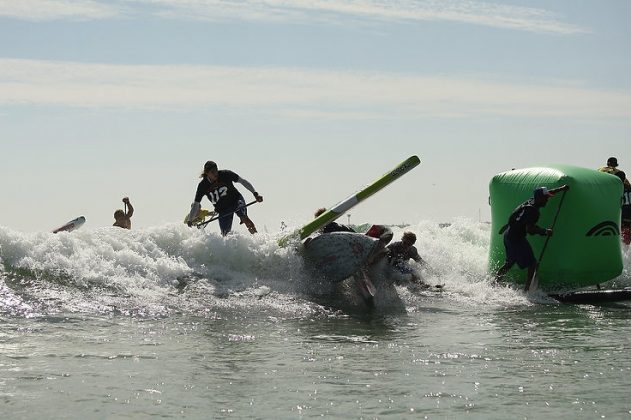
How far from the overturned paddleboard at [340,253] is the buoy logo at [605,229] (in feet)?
10.1

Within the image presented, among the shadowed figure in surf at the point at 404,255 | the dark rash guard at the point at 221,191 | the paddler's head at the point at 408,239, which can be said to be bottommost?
the shadowed figure in surf at the point at 404,255

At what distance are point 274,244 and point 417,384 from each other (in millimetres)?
6212

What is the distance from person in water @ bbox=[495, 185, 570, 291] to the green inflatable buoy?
260mm

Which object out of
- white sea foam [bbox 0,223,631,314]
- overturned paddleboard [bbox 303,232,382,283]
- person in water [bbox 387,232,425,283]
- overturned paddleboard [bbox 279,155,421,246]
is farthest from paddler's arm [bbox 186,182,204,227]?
person in water [bbox 387,232,425,283]

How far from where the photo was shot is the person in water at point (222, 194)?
44.2ft

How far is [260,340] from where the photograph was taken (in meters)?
8.65

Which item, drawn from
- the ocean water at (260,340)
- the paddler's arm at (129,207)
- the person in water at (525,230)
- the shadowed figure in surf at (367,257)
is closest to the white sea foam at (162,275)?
the ocean water at (260,340)

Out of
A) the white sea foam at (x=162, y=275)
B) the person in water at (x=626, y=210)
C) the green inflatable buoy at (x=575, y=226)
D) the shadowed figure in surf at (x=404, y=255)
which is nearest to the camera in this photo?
the white sea foam at (x=162, y=275)

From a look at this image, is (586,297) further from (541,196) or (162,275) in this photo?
(162,275)

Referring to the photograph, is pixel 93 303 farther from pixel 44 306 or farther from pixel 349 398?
pixel 349 398

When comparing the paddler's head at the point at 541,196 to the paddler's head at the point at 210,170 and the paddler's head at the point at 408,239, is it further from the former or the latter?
the paddler's head at the point at 210,170

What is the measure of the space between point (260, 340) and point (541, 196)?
203 inches

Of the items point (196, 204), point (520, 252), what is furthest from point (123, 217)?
point (520, 252)

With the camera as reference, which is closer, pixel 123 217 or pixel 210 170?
pixel 210 170
